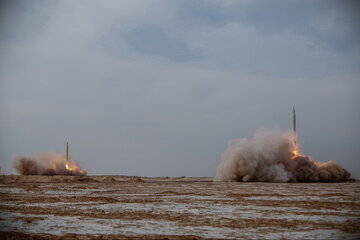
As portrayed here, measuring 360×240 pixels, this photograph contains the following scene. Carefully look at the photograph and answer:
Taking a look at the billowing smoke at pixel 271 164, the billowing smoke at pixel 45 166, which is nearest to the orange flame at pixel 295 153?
the billowing smoke at pixel 271 164

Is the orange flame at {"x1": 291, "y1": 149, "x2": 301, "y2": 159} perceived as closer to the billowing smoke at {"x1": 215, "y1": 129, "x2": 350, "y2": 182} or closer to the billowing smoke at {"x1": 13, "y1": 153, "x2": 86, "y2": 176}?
the billowing smoke at {"x1": 215, "y1": 129, "x2": 350, "y2": 182}

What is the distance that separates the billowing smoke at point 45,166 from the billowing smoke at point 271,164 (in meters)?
23.6

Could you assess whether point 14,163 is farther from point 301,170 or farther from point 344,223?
point 344,223

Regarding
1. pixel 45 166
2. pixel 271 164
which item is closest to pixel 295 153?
pixel 271 164

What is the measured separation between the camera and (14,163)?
52312 mm

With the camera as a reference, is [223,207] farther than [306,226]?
Yes

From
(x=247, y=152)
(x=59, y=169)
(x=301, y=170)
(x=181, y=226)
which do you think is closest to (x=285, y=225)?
(x=181, y=226)

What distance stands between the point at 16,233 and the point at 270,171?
36.0 m

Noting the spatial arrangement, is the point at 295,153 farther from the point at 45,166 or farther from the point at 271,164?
the point at 45,166

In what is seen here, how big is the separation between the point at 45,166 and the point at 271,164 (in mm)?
31645

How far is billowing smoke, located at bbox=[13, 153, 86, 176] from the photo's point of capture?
5214 centimetres

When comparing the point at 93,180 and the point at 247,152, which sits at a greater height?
the point at 247,152

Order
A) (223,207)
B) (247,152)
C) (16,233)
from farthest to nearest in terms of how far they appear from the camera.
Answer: (247,152) → (223,207) → (16,233)

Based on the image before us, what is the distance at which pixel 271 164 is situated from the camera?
42.7 m
